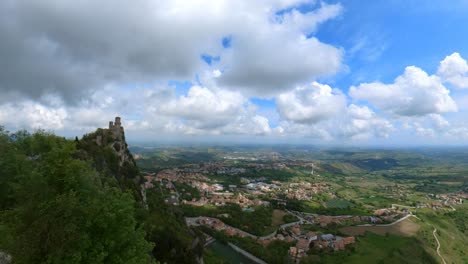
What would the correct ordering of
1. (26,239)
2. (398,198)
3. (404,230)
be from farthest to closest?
1. (398,198)
2. (404,230)
3. (26,239)

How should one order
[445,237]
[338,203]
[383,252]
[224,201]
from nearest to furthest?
[383,252], [445,237], [224,201], [338,203]

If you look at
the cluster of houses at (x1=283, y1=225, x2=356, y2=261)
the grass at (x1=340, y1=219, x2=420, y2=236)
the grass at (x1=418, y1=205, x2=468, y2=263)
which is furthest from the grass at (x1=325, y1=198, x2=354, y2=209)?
the cluster of houses at (x1=283, y1=225, x2=356, y2=261)

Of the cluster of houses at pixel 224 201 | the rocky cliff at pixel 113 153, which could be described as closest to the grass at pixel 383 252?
the rocky cliff at pixel 113 153

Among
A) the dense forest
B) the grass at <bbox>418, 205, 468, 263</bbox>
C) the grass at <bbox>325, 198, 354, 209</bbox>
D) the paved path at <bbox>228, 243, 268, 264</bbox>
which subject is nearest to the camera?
the dense forest

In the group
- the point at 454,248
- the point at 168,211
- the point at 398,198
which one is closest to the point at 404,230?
the point at 454,248

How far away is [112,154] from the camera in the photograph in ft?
188

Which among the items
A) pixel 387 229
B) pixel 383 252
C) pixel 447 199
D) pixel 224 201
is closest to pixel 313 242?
pixel 383 252

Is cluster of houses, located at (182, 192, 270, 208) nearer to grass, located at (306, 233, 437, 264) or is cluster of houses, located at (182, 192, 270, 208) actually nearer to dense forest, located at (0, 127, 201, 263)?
grass, located at (306, 233, 437, 264)

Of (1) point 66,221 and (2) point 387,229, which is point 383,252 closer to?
(2) point 387,229

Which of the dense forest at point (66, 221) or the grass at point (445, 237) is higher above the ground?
the dense forest at point (66, 221)

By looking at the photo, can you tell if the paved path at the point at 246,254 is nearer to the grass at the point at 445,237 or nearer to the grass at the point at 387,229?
the grass at the point at 387,229

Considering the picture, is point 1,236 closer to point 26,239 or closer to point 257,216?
point 26,239

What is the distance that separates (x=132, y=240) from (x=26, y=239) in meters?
5.81

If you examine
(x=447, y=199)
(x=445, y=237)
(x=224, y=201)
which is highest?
(x=224, y=201)
